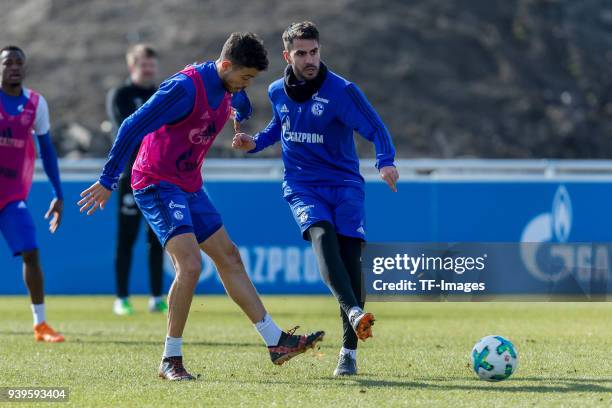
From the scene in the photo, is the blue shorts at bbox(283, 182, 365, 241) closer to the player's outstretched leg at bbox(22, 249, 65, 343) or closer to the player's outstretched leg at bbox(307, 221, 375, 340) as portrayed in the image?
the player's outstretched leg at bbox(307, 221, 375, 340)

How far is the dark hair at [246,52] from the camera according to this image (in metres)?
7.54

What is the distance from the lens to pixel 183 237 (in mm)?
7770

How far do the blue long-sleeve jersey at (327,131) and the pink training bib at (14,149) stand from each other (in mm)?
3115

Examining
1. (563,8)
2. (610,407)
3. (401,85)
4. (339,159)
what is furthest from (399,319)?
(563,8)

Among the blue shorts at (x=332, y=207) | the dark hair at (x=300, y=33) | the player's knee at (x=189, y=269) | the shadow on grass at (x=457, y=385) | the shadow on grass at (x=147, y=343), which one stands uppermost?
the dark hair at (x=300, y=33)

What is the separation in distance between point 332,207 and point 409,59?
26354mm

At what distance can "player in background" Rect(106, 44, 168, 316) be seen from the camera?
519 inches

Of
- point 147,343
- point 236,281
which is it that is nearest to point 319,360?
point 236,281

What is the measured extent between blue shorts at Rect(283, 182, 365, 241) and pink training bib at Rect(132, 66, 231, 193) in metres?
0.70

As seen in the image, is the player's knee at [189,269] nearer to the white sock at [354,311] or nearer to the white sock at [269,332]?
the white sock at [269,332]

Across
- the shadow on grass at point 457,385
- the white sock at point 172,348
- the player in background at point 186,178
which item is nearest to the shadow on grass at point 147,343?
the player in background at point 186,178

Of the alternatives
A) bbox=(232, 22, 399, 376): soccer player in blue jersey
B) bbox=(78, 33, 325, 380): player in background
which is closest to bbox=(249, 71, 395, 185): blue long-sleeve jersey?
bbox=(232, 22, 399, 376): soccer player in blue jersey

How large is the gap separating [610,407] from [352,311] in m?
1.68

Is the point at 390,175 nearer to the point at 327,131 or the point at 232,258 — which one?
the point at 327,131
